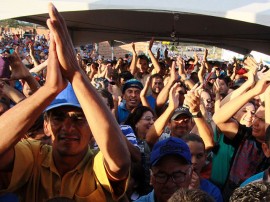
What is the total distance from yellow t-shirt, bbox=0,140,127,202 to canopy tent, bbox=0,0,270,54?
4.65 m

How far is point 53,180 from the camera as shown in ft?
6.35

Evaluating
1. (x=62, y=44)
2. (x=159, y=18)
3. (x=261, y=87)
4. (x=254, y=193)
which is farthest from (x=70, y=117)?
(x=159, y=18)

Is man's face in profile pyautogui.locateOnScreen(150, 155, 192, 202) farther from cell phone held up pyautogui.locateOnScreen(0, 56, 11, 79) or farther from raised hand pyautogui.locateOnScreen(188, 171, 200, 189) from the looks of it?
cell phone held up pyautogui.locateOnScreen(0, 56, 11, 79)

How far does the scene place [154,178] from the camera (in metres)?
2.41

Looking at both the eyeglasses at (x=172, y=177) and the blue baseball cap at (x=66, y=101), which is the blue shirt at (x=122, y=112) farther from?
the blue baseball cap at (x=66, y=101)

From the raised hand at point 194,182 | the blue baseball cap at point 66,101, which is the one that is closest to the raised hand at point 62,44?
the blue baseball cap at point 66,101

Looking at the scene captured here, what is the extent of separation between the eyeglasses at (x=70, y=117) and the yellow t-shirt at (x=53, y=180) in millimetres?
164

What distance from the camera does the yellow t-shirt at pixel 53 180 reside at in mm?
1855

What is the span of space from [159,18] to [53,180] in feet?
26.8

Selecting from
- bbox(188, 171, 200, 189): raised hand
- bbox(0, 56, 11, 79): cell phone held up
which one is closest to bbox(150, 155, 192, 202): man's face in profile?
bbox(188, 171, 200, 189): raised hand

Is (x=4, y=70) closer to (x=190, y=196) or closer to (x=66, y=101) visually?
(x=66, y=101)

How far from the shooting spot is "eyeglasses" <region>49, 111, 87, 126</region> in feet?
6.33

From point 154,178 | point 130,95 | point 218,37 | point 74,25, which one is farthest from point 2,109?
point 218,37

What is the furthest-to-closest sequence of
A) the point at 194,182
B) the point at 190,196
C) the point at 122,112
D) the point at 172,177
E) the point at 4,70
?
the point at 122,112 → the point at 4,70 → the point at 194,182 → the point at 172,177 → the point at 190,196
